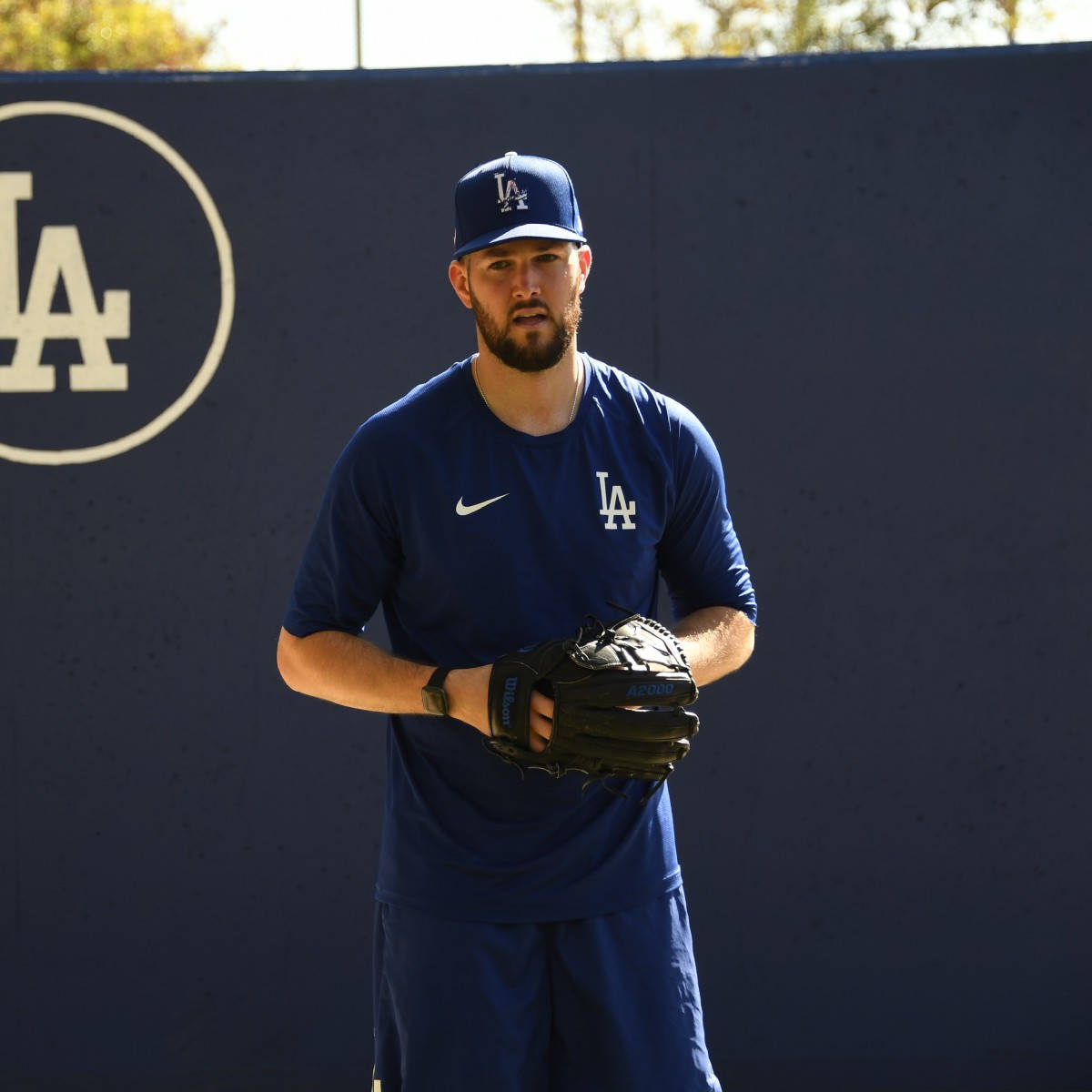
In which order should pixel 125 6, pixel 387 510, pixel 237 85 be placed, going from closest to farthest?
pixel 387 510 < pixel 237 85 < pixel 125 6

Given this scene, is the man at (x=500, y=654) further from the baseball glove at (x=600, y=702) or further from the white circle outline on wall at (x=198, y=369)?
the white circle outline on wall at (x=198, y=369)

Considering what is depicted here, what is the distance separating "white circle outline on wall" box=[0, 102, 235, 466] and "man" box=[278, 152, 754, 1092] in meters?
1.54

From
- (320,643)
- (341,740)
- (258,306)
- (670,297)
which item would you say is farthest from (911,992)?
(258,306)

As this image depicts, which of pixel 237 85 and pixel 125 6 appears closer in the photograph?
pixel 237 85

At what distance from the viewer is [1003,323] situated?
3910mm

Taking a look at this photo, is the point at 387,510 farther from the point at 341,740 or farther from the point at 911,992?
the point at 911,992

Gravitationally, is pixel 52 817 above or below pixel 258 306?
below

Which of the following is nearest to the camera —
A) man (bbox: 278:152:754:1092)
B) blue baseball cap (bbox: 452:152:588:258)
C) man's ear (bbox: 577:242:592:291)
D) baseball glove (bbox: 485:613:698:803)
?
baseball glove (bbox: 485:613:698:803)

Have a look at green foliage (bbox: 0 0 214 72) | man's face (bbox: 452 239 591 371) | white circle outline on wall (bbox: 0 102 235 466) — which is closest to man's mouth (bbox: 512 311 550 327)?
man's face (bbox: 452 239 591 371)

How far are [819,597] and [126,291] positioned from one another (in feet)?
6.80

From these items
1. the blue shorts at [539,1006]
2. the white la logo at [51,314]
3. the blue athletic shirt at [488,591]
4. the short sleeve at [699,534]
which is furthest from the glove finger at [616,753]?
the white la logo at [51,314]

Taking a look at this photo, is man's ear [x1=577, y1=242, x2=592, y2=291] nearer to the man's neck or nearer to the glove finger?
the man's neck

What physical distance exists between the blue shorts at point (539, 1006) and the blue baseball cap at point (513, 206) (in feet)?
3.81

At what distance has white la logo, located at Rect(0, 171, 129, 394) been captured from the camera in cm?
388
